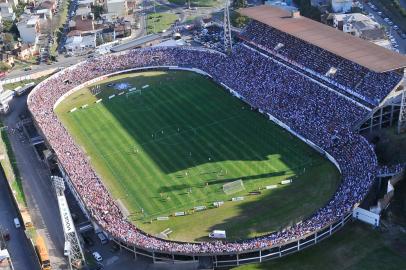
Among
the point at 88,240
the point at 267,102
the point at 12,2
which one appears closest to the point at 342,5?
the point at 267,102

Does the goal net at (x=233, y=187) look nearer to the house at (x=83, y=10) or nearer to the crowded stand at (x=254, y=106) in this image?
the crowded stand at (x=254, y=106)

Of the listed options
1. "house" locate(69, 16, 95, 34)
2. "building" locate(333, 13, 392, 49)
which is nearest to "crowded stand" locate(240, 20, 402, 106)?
"building" locate(333, 13, 392, 49)

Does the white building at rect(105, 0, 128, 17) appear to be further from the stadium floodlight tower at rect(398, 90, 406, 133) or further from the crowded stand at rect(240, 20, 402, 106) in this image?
the stadium floodlight tower at rect(398, 90, 406, 133)

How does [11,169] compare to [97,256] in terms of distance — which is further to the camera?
[11,169]

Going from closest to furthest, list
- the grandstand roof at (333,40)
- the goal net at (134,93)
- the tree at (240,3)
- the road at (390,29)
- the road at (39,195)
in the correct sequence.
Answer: the road at (39,195)
the grandstand roof at (333,40)
the goal net at (134,93)
the road at (390,29)
the tree at (240,3)

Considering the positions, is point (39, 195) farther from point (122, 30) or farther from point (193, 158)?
point (122, 30)

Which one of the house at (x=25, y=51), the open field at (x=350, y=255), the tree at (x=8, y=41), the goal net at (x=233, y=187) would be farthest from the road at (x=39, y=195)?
the tree at (x=8, y=41)

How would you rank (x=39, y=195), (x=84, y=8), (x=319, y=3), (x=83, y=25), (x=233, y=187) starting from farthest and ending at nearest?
(x=84, y=8) → (x=83, y=25) → (x=319, y=3) → (x=39, y=195) → (x=233, y=187)
